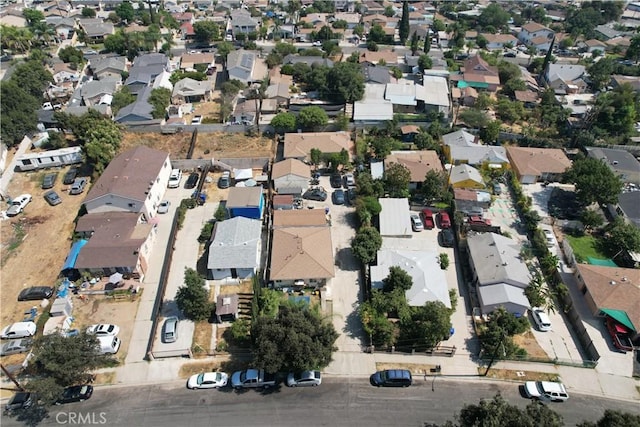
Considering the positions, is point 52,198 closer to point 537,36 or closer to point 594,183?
point 594,183

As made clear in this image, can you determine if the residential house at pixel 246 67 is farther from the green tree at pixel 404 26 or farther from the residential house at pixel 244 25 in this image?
A: the green tree at pixel 404 26

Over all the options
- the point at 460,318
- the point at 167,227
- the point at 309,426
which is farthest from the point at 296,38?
the point at 309,426

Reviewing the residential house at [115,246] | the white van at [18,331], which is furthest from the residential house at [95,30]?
the white van at [18,331]

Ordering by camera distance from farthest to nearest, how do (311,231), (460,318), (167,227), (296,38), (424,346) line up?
1. (296,38)
2. (167,227)
3. (311,231)
4. (460,318)
5. (424,346)

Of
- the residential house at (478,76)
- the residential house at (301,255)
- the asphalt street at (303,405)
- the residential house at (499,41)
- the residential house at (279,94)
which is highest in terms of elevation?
the residential house at (499,41)

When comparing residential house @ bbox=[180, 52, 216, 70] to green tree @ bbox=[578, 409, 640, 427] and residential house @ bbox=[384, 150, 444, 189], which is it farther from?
green tree @ bbox=[578, 409, 640, 427]

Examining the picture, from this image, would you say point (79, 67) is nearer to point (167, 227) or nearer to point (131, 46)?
point (131, 46)

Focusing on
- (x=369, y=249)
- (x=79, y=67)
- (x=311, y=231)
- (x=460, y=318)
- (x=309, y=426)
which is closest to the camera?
(x=309, y=426)
